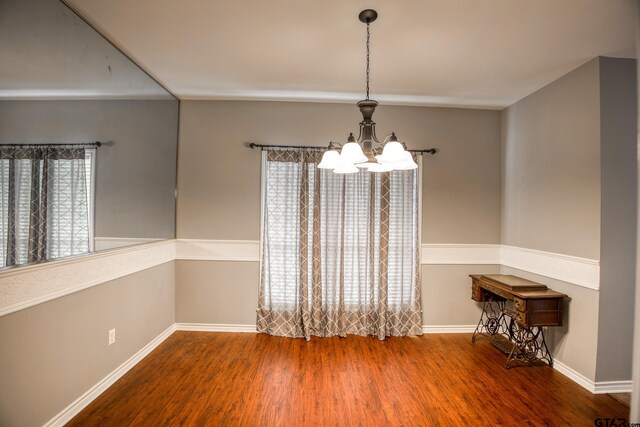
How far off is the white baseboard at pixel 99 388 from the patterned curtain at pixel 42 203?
3.45 feet

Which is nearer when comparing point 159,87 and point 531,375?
point 531,375

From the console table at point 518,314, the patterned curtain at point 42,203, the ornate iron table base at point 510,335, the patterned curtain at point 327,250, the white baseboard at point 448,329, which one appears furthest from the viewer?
the white baseboard at point 448,329

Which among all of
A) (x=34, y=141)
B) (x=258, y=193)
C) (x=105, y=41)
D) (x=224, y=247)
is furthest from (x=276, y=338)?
(x=105, y=41)

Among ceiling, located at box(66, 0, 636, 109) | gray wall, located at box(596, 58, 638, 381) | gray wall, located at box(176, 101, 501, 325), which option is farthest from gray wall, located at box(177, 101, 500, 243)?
gray wall, located at box(596, 58, 638, 381)

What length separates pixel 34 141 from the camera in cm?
169

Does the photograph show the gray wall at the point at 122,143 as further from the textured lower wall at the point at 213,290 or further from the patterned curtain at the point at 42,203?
the textured lower wall at the point at 213,290

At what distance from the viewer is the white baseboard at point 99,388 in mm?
1941

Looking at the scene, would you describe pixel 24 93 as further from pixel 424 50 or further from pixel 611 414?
pixel 611 414

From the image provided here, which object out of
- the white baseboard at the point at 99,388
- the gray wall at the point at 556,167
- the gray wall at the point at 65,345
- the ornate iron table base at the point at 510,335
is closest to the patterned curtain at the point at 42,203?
the gray wall at the point at 65,345

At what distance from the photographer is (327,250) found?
341 cm

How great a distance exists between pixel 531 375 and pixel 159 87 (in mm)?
4525

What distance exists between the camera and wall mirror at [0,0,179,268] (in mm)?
1564

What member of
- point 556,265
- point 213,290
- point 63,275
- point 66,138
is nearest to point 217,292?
point 213,290

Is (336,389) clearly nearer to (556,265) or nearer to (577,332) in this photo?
(577,332)
